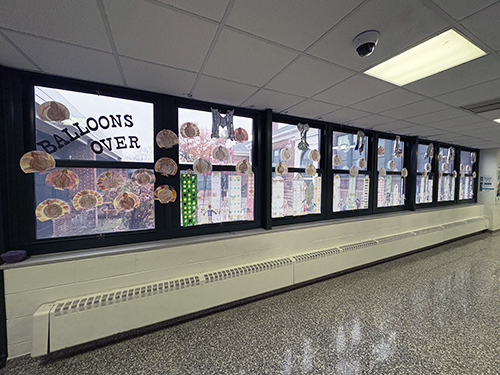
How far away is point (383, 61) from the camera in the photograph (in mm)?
1587

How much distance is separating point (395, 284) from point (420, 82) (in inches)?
104

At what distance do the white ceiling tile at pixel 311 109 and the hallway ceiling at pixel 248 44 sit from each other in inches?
5.9

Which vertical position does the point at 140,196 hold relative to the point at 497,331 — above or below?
above

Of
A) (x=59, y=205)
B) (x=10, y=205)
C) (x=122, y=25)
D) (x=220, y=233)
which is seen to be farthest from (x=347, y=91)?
(x=10, y=205)

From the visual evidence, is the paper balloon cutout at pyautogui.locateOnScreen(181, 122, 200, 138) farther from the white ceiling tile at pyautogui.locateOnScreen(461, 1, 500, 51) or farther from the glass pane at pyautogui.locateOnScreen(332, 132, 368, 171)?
the glass pane at pyautogui.locateOnScreen(332, 132, 368, 171)

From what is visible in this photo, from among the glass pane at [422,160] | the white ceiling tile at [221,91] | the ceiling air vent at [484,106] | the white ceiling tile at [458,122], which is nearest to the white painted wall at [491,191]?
the glass pane at [422,160]

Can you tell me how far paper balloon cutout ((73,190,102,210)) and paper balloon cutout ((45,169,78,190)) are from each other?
0.35 ft

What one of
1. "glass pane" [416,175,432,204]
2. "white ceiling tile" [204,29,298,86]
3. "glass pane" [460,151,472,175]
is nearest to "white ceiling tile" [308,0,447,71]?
"white ceiling tile" [204,29,298,86]

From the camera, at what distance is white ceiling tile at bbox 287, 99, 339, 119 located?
98.0 inches

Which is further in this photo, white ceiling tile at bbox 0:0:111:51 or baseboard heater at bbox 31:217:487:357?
baseboard heater at bbox 31:217:487:357

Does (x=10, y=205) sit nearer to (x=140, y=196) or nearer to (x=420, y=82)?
(x=140, y=196)

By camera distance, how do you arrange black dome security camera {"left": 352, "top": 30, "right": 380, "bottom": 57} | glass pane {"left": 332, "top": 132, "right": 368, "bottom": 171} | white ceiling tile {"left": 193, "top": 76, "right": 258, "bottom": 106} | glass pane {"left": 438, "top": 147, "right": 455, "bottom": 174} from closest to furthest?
black dome security camera {"left": 352, "top": 30, "right": 380, "bottom": 57} < white ceiling tile {"left": 193, "top": 76, "right": 258, "bottom": 106} < glass pane {"left": 332, "top": 132, "right": 368, "bottom": 171} < glass pane {"left": 438, "top": 147, "right": 455, "bottom": 174}

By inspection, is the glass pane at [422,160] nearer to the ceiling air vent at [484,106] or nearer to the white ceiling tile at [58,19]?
the ceiling air vent at [484,106]

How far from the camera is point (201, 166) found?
2420 millimetres
